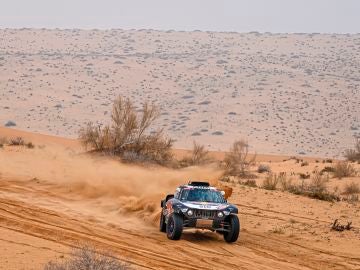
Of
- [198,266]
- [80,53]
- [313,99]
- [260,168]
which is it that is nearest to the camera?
[198,266]

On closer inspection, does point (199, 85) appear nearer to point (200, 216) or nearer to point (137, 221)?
point (137, 221)

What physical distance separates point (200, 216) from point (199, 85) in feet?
244

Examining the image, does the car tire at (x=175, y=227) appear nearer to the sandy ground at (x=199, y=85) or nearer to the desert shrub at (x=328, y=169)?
the desert shrub at (x=328, y=169)

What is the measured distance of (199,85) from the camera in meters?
90.8

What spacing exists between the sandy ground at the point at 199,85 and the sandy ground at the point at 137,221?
41.7 metres

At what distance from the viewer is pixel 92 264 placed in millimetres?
10375

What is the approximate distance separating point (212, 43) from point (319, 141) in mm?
54649

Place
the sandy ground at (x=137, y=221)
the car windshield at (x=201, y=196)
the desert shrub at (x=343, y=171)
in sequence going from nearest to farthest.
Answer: the sandy ground at (x=137, y=221) < the car windshield at (x=201, y=196) < the desert shrub at (x=343, y=171)

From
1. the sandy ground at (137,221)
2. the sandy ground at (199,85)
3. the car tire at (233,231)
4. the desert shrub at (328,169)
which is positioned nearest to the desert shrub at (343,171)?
the desert shrub at (328,169)

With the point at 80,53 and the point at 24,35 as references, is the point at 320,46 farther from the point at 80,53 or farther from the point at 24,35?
the point at 24,35

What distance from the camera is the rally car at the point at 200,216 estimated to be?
661 inches

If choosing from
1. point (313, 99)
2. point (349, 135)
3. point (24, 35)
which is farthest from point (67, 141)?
point (24, 35)

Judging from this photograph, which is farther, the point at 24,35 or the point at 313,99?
the point at 24,35

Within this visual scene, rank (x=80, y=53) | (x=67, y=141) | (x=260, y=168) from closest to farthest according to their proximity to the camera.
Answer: (x=260, y=168)
(x=67, y=141)
(x=80, y=53)
